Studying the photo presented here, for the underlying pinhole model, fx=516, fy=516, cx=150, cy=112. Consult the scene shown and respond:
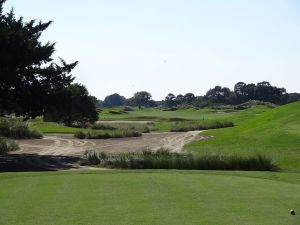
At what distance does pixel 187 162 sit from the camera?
854 inches

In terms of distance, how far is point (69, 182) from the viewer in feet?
41.1

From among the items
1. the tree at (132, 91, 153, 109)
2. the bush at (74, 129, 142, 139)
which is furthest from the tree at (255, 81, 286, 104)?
the bush at (74, 129, 142, 139)

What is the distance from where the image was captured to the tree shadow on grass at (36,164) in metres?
22.0

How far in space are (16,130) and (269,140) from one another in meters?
22.3

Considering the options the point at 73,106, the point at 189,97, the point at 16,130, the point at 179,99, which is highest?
the point at 189,97

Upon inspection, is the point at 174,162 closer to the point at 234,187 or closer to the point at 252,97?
the point at 234,187

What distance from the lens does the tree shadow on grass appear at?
72.3ft

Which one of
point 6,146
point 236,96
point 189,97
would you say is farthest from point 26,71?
point 189,97

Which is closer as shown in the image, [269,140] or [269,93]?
[269,140]

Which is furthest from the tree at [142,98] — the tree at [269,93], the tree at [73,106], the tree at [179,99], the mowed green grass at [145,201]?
the mowed green grass at [145,201]

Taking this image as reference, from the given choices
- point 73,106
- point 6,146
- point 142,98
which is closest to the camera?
point 6,146

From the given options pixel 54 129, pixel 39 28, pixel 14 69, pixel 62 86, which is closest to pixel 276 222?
pixel 14 69

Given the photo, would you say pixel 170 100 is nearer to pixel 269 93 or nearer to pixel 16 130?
pixel 269 93

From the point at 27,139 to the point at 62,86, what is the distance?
1099 centimetres
